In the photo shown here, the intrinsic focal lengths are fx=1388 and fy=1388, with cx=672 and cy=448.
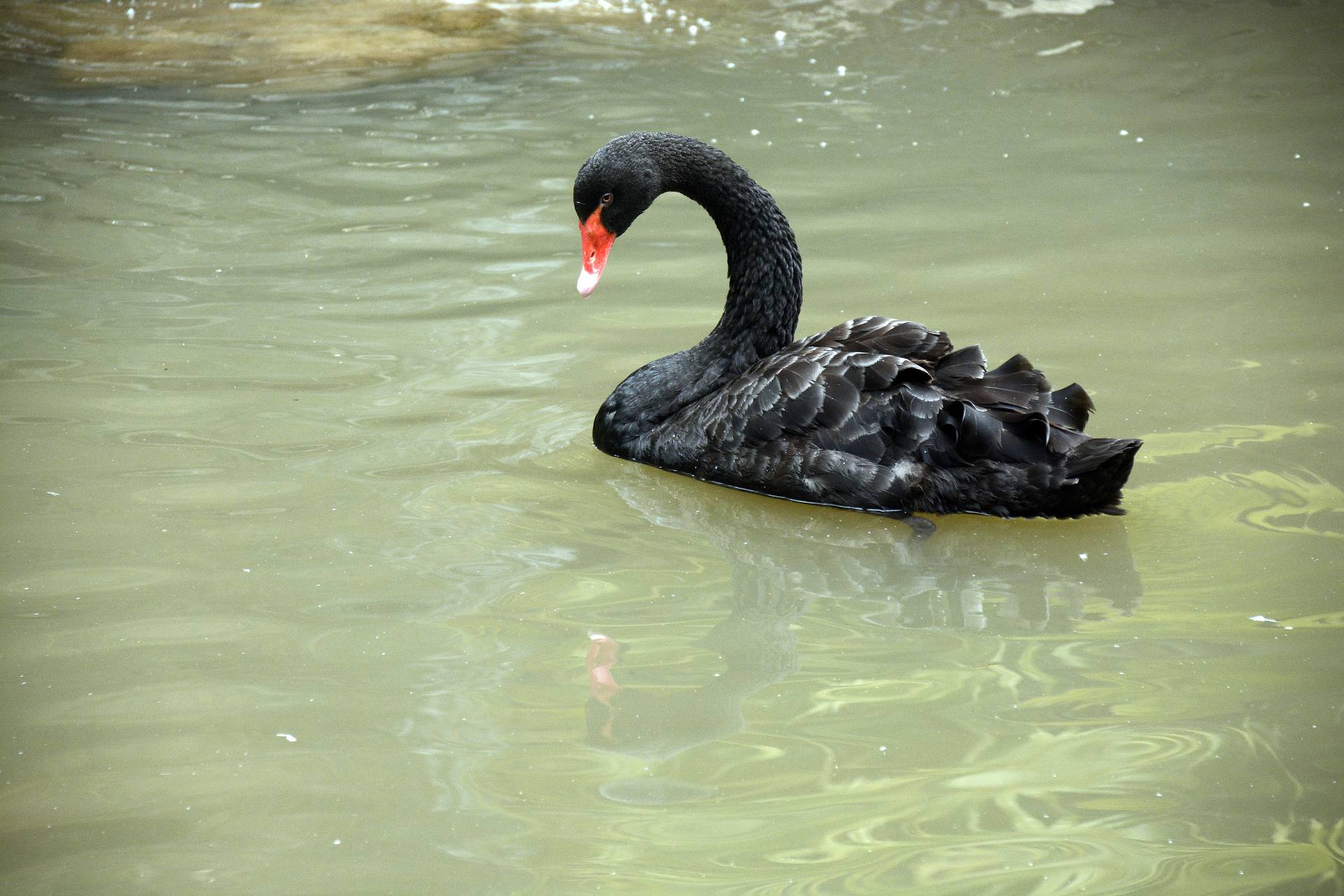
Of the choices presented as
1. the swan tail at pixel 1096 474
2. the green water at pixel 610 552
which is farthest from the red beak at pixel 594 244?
the swan tail at pixel 1096 474

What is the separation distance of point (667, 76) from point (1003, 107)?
2.21 meters

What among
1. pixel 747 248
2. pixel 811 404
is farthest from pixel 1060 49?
pixel 811 404

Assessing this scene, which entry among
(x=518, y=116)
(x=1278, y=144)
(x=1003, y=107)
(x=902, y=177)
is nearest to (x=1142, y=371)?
(x=902, y=177)

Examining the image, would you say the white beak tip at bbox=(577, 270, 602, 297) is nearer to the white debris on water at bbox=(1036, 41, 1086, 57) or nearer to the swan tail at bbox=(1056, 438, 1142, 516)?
the swan tail at bbox=(1056, 438, 1142, 516)

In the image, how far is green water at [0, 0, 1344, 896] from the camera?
2.74 m

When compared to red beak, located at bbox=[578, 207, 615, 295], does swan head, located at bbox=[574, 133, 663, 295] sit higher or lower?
higher

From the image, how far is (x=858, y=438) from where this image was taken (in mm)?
4039

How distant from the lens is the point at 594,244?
4641mm

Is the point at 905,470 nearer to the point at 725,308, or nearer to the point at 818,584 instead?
the point at 818,584

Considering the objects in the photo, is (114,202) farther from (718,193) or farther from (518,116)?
(718,193)

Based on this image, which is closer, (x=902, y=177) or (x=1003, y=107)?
(x=902, y=177)

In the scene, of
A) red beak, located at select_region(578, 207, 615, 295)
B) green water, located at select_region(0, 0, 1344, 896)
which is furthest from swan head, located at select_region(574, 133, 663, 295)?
green water, located at select_region(0, 0, 1344, 896)

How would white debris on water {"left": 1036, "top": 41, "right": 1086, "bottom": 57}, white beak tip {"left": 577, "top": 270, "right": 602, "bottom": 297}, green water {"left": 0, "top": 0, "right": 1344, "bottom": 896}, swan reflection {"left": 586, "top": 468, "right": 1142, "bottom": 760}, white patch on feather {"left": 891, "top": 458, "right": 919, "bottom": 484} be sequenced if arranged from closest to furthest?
green water {"left": 0, "top": 0, "right": 1344, "bottom": 896} → swan reflection {"left": 586, "top": 468, "right": 1142, "bottom": 760} → white patch on feather {"left": 891, "top": 458, "right": 919, "bottom": 484} → white beak tip {"left": 577, "top": 270, "right": 602, "bottom": 297} → white debris on water {"left": 1036, "top": 41, "right": 1086, "bottom": 57}

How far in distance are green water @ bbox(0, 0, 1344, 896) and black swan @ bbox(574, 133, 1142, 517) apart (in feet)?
0.51
